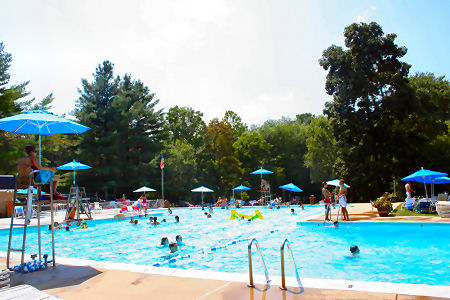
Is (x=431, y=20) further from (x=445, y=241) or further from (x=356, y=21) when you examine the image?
(x=356, y=21)

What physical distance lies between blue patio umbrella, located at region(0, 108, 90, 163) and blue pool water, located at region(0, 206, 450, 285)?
3.69 metres

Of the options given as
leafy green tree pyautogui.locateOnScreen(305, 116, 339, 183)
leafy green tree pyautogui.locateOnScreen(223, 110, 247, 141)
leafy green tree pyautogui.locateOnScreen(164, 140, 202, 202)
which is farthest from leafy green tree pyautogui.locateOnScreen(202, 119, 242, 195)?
leafy green tree pyautogui.locateOnScreen(305, 116, 339, 183)

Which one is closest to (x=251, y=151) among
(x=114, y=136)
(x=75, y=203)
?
(x=114, y=136)

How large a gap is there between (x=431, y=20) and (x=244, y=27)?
9209 millimetres

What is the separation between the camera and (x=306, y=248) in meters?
9.74

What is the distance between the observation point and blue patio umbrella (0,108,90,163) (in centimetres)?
570

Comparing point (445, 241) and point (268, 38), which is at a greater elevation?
point (268, 38)

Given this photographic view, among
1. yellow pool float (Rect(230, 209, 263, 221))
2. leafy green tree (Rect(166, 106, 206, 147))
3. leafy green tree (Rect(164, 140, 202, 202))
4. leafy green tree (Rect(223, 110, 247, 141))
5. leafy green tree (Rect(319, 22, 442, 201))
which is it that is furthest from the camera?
leafy green tree (Rect(223, 110, 247, 141))

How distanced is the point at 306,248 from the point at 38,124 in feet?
24.5

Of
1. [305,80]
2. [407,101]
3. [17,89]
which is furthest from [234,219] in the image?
[17,89]

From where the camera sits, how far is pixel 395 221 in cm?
1203

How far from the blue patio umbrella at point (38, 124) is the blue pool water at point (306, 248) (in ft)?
12.1

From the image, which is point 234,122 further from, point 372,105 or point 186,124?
point 372,105

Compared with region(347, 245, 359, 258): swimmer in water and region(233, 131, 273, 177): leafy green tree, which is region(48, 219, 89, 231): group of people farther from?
region(233, 131, 273, 177): leafy green tree
